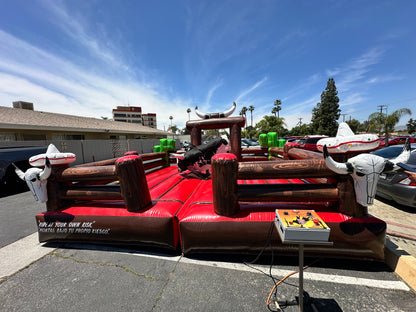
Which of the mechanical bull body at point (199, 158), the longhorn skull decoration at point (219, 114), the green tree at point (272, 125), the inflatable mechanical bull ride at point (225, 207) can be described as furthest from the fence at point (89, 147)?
the green tree at point (272, 125)

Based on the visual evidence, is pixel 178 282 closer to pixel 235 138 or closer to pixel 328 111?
pixel 235 138

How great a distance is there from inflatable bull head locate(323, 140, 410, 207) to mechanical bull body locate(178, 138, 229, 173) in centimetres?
357

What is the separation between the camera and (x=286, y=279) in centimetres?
203

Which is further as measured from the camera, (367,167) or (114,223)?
(114,223)

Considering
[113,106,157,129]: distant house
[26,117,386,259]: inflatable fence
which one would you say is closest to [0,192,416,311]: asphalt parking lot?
[26,117,386,259]: inflatable fence

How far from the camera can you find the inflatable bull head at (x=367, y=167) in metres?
→ 1.98

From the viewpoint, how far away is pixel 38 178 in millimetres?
2686

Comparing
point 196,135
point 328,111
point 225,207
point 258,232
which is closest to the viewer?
point 258,232

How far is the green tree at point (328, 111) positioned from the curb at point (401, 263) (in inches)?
1784

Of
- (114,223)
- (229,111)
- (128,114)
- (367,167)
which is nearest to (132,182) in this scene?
(114,223)

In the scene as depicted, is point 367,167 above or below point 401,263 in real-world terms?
above

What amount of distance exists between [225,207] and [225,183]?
14.8 inches

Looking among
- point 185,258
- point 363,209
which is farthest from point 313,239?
point 185,258

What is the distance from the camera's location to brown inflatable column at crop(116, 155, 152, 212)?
2537 millimetres
